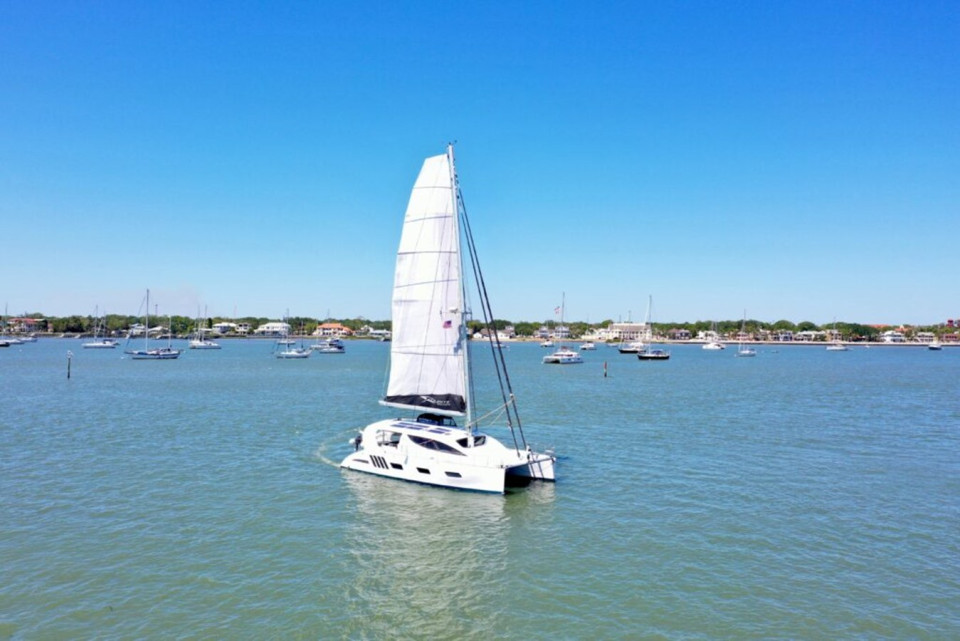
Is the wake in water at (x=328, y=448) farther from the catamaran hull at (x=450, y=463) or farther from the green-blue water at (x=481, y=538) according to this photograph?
the catamaran hull at (x=450, y=463)

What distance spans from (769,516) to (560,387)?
59738 millimetres

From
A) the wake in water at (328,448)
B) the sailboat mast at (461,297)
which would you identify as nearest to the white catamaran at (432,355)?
the sailboat mast at (461,297)

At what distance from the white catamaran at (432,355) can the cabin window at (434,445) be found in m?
0.05

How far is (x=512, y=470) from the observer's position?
3008 cm

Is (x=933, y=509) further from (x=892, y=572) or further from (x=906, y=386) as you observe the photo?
(x=906, y=386)

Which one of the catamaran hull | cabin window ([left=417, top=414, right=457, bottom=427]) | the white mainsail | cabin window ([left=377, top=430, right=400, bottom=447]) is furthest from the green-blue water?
the white mainsail

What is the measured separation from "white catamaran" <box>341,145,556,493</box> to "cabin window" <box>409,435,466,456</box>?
0.16ft

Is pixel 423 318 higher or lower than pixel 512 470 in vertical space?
higher

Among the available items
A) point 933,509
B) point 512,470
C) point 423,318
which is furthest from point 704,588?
point 423,318

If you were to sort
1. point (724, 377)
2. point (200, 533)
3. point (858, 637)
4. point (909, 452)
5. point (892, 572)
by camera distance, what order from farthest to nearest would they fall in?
point (724, 377), point (909, 452), point (200, 533), point (892, 572), point (858, 637)

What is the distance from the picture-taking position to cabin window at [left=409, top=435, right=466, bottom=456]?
95.3 feet

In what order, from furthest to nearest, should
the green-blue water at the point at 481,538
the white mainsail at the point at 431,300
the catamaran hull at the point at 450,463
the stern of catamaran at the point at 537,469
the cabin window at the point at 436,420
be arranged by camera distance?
the cabin window at the point at 436,420 < the white mainsail at the point at 431,300 < the stern of catamaran at the point at 537,469 < the catamaran hull at the point at 450,463 < the green-blue water at the point at 481,538

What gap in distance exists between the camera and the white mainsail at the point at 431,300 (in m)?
30.7

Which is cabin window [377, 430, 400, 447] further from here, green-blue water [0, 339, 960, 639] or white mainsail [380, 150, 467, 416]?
green-blue water [0, 339, 960, 639]
